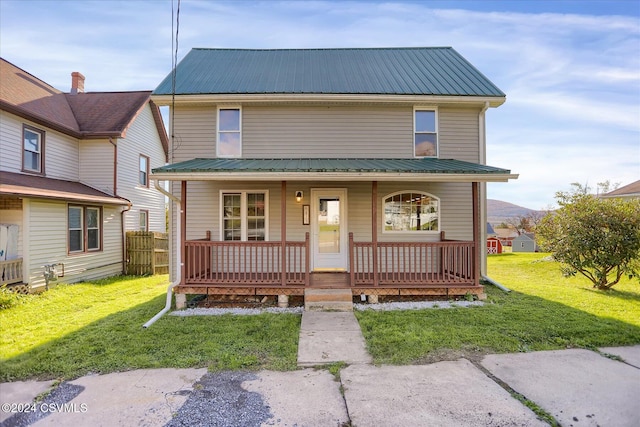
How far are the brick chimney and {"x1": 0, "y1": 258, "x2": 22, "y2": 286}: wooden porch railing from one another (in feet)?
30.7

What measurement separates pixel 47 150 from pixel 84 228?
9.19ft

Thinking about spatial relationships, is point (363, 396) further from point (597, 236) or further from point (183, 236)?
point (597, 236)

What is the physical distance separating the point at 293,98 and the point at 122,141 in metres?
8.19

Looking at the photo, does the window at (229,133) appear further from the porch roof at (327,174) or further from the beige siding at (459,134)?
the beige siding at (459,134)

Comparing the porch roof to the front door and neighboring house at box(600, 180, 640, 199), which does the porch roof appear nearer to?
the front door

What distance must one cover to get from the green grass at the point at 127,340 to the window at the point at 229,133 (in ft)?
13.7

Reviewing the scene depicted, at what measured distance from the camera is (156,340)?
4.48 meters

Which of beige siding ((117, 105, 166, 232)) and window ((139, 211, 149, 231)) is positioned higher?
beige siding ((117, 105, 166, 232))

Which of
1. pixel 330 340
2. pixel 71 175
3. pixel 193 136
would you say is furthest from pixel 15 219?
pixel 330 340

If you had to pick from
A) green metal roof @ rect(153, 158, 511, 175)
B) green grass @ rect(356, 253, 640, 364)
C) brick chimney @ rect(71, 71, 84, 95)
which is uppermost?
brick chimney @ rect(71, 71, 84, 95)

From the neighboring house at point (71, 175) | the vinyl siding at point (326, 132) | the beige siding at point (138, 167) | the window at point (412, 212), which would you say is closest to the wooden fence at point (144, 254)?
the neighboring house at point (71, 175)

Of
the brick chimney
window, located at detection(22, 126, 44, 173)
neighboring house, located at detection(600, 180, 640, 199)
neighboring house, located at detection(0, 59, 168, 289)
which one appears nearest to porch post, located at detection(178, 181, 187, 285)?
neighboring house, located at detection(0, 59, 168, 289)

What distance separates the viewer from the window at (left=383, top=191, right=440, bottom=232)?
7793mm

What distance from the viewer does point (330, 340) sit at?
4.43 meters
